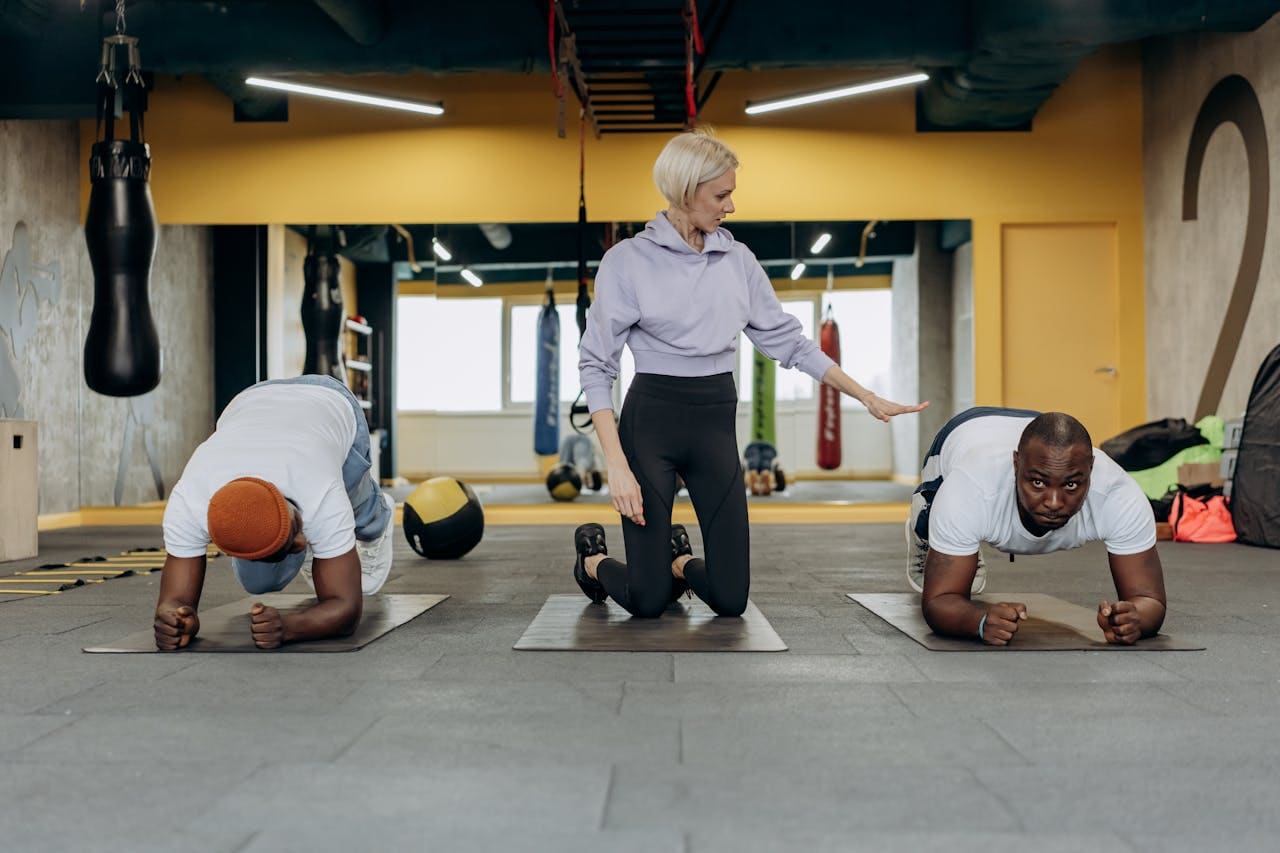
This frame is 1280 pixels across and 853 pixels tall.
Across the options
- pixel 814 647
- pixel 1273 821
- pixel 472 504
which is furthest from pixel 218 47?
pixel 1273 821

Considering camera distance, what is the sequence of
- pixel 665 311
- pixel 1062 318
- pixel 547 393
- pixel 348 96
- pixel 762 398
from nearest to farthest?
pixel 665 311 < pixel 348 96 < pixel 1062 318 < pixel 547 393 < pixel 762 398

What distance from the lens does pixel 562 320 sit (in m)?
9.07

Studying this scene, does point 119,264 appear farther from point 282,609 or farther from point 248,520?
point 248,520

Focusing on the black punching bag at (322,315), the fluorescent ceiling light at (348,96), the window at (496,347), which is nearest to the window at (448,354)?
the window at (496,347)

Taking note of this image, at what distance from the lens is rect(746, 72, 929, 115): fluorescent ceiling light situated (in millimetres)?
7066

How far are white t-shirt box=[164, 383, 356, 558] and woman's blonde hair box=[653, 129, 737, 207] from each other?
1.11m

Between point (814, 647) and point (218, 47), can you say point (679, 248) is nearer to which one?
point (814, 647)

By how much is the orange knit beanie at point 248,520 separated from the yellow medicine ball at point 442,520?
2569 millimetres

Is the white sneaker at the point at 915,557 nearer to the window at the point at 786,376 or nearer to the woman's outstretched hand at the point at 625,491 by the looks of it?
the woman's outstretched hand at the point at 625,491

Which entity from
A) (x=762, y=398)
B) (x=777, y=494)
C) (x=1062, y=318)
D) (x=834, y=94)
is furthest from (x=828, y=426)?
(x=834, y=94)

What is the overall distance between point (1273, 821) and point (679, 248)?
199 cm

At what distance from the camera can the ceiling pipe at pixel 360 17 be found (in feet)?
19.4

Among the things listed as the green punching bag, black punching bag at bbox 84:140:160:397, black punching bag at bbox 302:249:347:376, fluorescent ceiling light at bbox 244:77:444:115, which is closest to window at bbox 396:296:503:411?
black punching bag at bbox 302:249:347:376

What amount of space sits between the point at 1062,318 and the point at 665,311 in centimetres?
583
